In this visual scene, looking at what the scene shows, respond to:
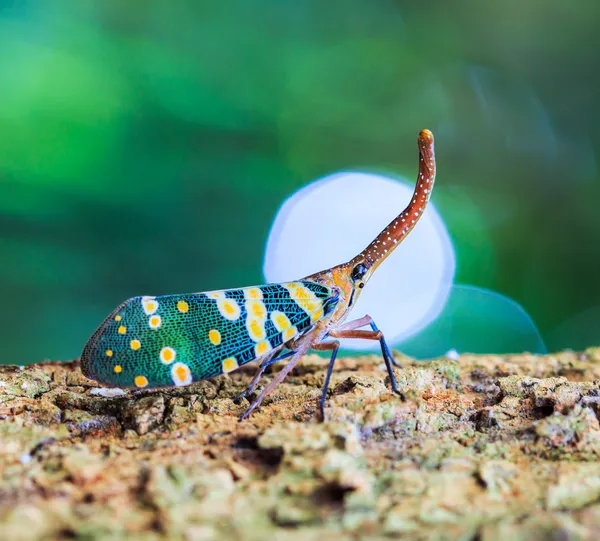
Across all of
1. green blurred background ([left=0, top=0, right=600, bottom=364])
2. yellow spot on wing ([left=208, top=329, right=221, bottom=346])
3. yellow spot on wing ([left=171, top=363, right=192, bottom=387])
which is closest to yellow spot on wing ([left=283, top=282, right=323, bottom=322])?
yellow spot on wing ([left=208, top=329, right=221, bottom=346])

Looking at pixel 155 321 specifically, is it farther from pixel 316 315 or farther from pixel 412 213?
pixel 412 213

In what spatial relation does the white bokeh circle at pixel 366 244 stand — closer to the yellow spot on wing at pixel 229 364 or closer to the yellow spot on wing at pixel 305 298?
the yellow spot on wing at pixel 305 298

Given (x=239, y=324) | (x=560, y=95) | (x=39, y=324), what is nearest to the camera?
(x=239, y=324)

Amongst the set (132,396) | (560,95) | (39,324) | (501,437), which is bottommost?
(501,437)

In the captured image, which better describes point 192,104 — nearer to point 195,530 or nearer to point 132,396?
point 132,396

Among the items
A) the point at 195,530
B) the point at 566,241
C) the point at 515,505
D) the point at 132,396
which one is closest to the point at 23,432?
the point at 132,396

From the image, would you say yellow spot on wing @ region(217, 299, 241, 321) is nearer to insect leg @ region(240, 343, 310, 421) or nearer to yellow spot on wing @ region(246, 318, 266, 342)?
yellow spot on wing @ region(246, 318, 266, 342)

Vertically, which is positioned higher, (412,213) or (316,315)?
(412,213)

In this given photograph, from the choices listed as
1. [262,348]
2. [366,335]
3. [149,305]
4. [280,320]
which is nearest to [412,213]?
[366,335]
